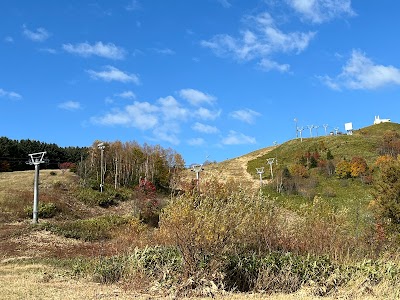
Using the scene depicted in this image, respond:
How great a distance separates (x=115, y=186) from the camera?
43.9 meters

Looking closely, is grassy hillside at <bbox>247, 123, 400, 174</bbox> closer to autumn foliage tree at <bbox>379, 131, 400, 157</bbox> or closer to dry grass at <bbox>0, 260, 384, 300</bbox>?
autumn foliage tree at <bbox>379, 131, 400, 157</bbox>

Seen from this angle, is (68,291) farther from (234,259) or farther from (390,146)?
(390,146)

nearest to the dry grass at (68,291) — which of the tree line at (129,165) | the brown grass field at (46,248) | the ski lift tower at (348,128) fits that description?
the brown grass field at (46,248)

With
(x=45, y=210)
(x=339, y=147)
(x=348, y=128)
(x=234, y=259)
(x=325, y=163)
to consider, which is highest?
(x=348, y=128)

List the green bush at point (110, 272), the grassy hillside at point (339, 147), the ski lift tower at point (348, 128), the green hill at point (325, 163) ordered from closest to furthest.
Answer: the green bush at point (110, 272) < the green hill at point (325, 163) < the grassy hillside at point (339, 147) < the ski lift tower at point (348, 128)

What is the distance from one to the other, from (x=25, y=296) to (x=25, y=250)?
515 inches

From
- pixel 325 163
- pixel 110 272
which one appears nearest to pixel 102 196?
pixel 110 272

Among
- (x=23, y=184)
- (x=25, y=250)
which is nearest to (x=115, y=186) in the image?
(x=23, y=184)

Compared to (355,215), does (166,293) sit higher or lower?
lower

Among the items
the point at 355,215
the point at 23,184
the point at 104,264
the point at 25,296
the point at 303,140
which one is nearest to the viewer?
the point at 25,296

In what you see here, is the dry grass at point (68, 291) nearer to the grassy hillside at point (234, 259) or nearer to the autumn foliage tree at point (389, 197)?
the grassy hillside at point (234, 259)

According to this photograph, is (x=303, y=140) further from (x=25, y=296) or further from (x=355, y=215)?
(x=25, y=296)

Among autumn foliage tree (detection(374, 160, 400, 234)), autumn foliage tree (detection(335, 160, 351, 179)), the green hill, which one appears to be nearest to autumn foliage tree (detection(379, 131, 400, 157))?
the green hill

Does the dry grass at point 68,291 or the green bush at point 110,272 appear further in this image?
the green bush at point 110,272
